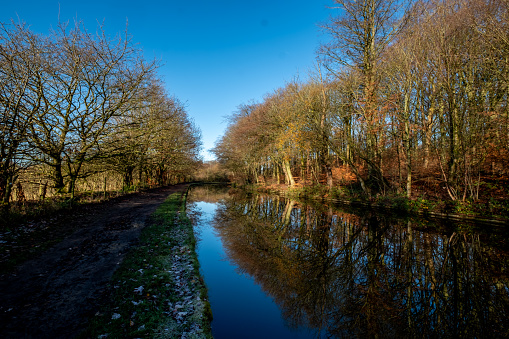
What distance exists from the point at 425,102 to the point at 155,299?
60.3 feet

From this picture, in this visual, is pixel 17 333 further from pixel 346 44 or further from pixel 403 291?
pixel 346 44

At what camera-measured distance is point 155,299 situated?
4387 mm

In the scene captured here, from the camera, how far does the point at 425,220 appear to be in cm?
1195

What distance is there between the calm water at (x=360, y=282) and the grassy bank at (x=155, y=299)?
0.59 metres

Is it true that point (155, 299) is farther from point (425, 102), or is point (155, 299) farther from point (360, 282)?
point (425, 102)

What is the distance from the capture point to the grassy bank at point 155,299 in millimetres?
3527

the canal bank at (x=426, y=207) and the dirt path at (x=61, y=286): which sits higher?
the canal bank at (x=426, y=207)

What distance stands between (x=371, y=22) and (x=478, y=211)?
14.2 m

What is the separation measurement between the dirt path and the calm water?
242 cm

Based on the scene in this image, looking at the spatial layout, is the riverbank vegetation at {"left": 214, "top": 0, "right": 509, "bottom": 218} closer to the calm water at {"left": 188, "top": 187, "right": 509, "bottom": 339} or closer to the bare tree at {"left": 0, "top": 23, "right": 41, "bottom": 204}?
the calm water at {"left": 188, "top": 187, "right": 509, "bottom": 339}

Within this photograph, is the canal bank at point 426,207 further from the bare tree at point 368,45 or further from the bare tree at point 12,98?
the bare tree at point 12,98

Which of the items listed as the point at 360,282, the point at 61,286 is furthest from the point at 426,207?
the point at 61,286

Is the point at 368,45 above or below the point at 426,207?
above

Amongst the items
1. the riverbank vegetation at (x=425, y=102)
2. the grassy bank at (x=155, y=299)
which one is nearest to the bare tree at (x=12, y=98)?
the grassy bank at (x=155, y=299)
